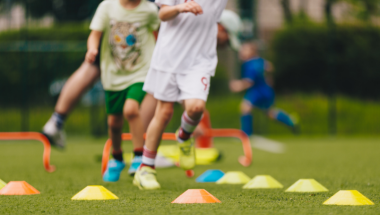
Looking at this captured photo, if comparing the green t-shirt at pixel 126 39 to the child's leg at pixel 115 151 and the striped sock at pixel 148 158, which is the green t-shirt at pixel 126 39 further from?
the striped sock at pixel 148 158

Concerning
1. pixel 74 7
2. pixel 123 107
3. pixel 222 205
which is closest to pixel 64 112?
pixel 123 107

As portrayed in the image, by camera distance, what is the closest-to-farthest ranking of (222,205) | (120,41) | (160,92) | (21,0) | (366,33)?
(222,205) < (160,92) < (120,41) < (21,0) < (366,33)

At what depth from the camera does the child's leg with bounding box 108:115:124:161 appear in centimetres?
A: 409

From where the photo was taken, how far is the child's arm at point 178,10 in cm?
320

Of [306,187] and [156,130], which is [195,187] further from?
[306,187]

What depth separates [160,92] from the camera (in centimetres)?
348

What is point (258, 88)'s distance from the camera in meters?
9.10

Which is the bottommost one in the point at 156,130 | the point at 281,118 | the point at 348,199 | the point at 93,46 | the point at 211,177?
the point at 281,118

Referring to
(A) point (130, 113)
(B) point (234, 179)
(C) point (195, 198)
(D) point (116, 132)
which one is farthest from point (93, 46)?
(C) point (195, 198)

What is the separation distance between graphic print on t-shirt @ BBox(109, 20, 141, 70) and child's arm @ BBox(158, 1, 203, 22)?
23.3 inches

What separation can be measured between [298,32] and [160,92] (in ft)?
33.1

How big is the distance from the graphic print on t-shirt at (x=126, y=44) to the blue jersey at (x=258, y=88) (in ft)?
17.2

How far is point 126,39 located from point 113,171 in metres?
0.93

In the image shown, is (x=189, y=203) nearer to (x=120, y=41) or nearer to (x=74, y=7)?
(x=120, y=41)
